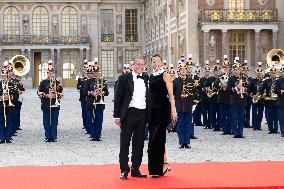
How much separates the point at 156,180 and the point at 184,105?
4659 millimetres

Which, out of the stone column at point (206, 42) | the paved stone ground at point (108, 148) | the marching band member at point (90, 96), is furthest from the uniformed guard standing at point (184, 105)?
the stone column at point (206, 42)

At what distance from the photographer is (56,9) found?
58156mm

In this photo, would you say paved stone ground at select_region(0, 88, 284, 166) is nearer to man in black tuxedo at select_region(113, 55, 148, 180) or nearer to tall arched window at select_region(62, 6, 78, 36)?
man in black tuxedo at select_region(113, 55, 148, 180)

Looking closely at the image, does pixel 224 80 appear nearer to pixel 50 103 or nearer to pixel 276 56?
pixel 50 103

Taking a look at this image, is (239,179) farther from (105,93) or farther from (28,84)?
(28,84)

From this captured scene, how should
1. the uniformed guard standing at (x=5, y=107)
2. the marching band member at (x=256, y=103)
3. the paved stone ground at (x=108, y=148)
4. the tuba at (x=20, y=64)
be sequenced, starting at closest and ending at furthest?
the paved stone ground at (x=108, y=148) → the uniformed guard standing at (x=5, y=107) → the marching band member at (x=256, y=103) → the tuba at (x=20, y=64)

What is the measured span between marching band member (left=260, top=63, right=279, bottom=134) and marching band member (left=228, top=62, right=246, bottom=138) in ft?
4.43

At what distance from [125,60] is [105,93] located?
43.8 m

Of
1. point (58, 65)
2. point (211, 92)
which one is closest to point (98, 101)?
point (211, 92)

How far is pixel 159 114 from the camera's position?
9492 mm

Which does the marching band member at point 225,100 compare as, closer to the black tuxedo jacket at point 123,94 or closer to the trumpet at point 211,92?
the trumpet at point 211,92

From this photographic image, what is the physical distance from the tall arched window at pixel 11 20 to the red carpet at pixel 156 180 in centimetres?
4864

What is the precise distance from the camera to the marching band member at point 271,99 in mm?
17016

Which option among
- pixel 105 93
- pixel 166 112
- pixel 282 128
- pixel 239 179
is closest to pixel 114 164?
pixel 166 112
